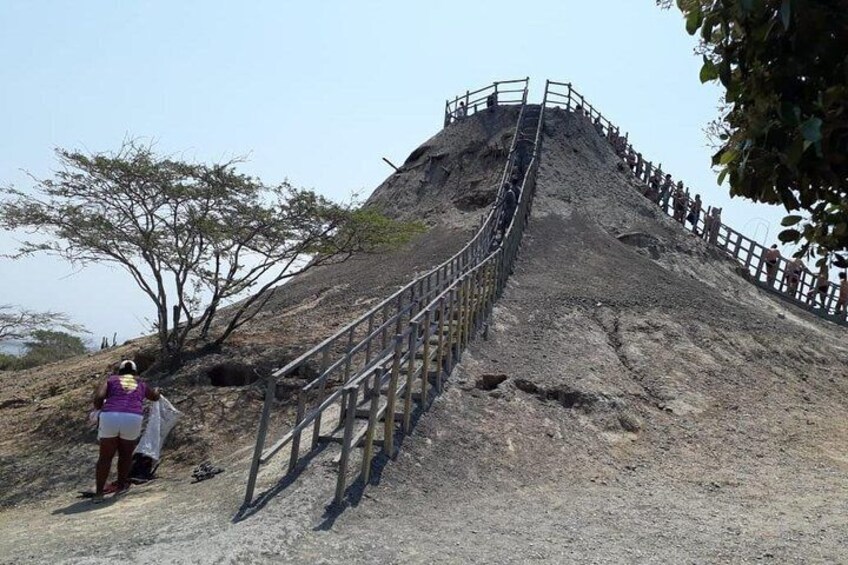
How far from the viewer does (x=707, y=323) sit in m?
15.5

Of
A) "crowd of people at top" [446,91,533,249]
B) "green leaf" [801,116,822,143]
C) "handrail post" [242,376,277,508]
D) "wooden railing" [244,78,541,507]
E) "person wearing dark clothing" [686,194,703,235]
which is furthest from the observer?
"person wearing dark clothing" [686,194,703,235]

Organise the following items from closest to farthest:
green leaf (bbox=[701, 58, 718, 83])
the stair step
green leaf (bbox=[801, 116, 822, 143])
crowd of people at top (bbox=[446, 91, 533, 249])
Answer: green leaf (bbox=[801, 116, 822, 143]), green leaf (bbox=[701, 58, 718, 83]), the stair step, crowd of people at top (bbox=[446, 91, 533, 249])

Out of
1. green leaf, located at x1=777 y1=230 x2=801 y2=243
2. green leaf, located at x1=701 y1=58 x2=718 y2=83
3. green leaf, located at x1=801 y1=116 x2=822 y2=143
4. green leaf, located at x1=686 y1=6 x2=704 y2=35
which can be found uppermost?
green leaf, located at x1=686 y1=6 x2=704 y2=35

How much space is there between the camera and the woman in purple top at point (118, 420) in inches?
311

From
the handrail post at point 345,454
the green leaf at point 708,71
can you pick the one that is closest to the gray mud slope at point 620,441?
the handrail post at point 345,454

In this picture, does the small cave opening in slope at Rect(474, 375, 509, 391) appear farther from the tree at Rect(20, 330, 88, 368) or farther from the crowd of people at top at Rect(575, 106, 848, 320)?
the tree at Rect(20, 330, 88, 368)

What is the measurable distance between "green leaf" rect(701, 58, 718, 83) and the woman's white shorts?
20.5ft

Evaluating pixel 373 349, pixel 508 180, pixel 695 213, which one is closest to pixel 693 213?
pixel 695 213

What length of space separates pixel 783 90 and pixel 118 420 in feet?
21.8

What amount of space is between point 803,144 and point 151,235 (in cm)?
1183

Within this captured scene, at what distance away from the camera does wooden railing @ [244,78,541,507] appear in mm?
6945

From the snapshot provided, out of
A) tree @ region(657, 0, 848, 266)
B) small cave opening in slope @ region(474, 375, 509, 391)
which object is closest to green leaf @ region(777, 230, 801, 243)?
tree @ region(657, 0, 848, 266)

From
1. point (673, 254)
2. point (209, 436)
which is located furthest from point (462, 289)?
point (673, 254)

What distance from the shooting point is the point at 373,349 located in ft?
39.9
